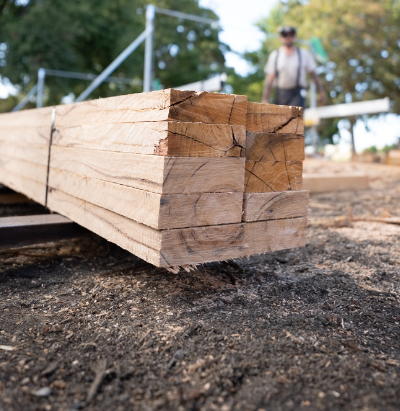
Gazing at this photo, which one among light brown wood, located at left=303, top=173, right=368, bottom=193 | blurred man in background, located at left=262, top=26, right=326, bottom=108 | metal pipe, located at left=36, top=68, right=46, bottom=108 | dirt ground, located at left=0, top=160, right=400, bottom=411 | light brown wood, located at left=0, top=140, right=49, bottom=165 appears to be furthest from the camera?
metal pipe, located at left=36, top=68, right=46, bottom=108

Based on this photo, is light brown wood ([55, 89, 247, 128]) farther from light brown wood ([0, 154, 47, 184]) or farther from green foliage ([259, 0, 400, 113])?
green foliage ([259, 0, 400, 113])

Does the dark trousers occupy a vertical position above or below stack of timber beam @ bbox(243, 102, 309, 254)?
above

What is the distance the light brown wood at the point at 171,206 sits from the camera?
7.06ft

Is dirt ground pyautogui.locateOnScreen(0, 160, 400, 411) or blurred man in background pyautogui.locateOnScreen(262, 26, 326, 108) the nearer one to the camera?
dirt ground pyautogui.locateOnScreen(0, 160, 400, 411)

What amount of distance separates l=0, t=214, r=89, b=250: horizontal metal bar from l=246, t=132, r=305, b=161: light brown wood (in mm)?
1514

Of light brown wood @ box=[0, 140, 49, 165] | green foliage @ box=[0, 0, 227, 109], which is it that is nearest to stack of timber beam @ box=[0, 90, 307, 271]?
light brown wood @ box=[0, 140, 49, 165]

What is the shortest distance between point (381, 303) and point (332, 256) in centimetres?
84

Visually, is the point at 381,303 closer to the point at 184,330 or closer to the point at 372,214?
the point at 184,330

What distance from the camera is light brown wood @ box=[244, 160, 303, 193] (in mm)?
2463

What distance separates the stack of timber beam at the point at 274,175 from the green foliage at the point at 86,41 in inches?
778

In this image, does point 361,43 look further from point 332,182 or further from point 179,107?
point 179,107

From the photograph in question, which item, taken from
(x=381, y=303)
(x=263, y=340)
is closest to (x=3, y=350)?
(x=263, y=340)

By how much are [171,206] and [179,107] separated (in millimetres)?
485

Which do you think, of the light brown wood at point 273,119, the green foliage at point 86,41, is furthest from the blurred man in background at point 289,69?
the green foliage at point 86,41
